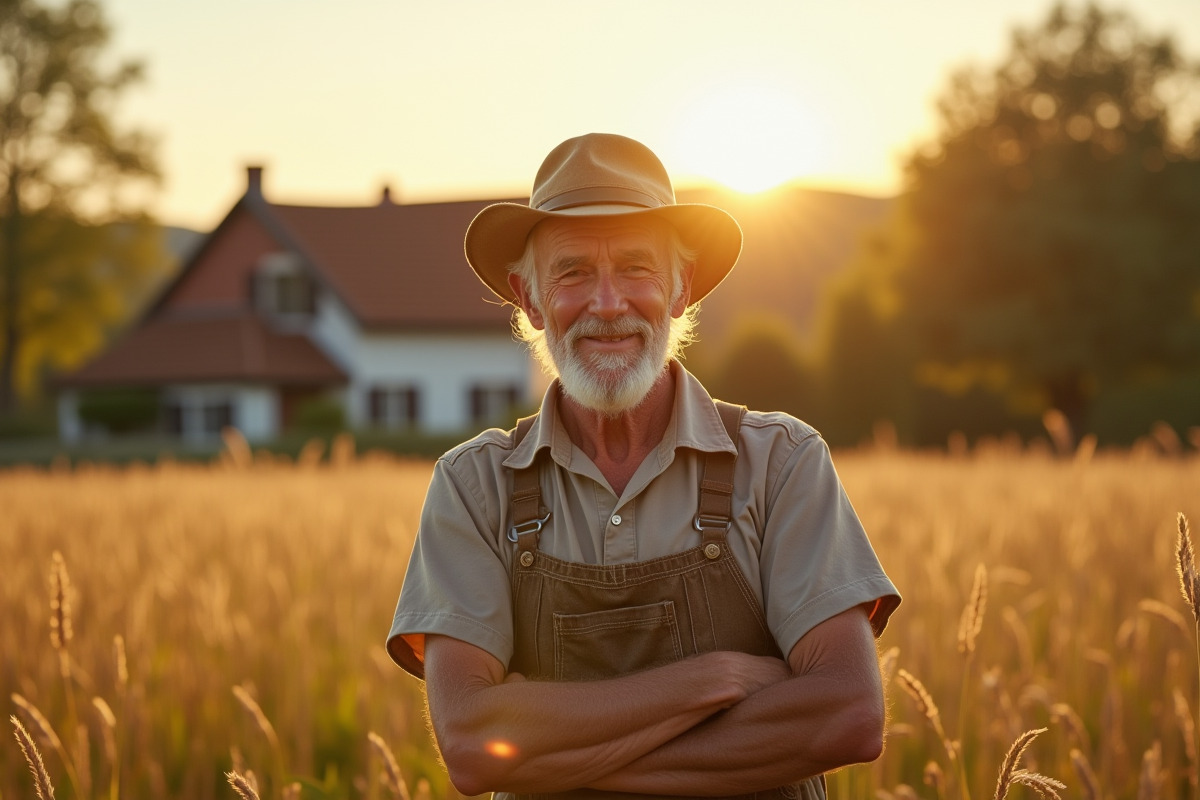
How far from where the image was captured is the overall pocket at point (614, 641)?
2520 mm

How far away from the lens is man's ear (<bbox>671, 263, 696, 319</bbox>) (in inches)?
115

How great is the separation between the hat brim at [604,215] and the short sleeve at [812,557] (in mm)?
599

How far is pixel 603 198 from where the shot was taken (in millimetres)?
2648

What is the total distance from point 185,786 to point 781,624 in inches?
90.5

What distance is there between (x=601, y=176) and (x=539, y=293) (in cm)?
35

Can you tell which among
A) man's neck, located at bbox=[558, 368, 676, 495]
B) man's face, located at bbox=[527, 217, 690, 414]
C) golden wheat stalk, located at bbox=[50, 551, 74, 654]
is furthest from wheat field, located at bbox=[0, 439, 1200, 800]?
man's face, located at bbox=[527, 217, 690, 414]

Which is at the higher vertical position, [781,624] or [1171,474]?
[781,624]

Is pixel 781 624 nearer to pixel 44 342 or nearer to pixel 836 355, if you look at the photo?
pixel 836 355

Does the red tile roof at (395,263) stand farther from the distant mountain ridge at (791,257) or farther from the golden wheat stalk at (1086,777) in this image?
the golden wheat stalk at (1086,777)

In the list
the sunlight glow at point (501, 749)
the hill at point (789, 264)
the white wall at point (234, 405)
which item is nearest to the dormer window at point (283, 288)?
the white wall at point (234, 405)

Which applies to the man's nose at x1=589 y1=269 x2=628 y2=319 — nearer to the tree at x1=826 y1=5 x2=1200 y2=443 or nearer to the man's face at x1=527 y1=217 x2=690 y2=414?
→ the man's face at x1=527 y1=217 x2=690 y2=414

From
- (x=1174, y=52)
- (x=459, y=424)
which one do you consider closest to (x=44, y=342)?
(x=459, y=424)

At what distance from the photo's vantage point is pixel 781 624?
8.16 ft

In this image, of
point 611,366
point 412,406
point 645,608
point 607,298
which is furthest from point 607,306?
point 412,406
